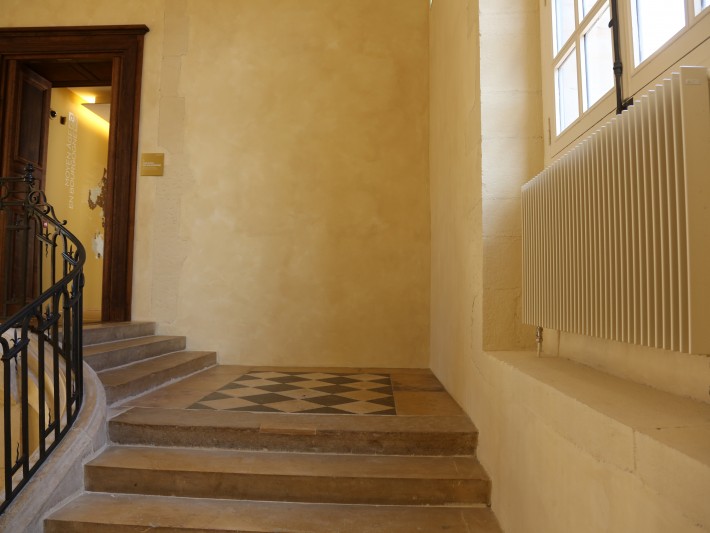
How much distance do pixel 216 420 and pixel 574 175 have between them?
83.2 inches

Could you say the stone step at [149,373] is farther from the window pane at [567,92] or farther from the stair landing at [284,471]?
the window pane at [567,92]

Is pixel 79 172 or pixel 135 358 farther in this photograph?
pixel 79 172

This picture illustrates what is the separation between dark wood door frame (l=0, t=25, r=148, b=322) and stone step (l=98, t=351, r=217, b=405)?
1.13 m

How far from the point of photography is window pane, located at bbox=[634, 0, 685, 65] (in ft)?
4.50

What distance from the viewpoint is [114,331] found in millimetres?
4141

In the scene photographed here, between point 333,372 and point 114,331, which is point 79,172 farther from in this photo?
point 333,372

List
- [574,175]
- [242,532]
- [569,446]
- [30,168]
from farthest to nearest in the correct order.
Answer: [30,168]
[242,532]
[574,175]
[569,446]

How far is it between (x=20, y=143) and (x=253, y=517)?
4958 millimetres

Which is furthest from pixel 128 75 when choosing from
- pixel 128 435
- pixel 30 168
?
pixel 128 435

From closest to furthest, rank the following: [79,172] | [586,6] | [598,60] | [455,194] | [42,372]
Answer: [598,60]
[586,6]
[42,372]
[455,194]
[79,172]

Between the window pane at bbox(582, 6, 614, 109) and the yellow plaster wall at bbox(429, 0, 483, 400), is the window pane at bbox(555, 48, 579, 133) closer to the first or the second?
the window pane at bbox(582, 6, 614, 109)

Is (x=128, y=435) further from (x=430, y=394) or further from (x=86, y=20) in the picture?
(x=86, y=20)

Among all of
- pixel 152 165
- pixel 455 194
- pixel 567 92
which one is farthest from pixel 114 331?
pixel 567 92

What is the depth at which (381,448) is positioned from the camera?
249 centimetres
